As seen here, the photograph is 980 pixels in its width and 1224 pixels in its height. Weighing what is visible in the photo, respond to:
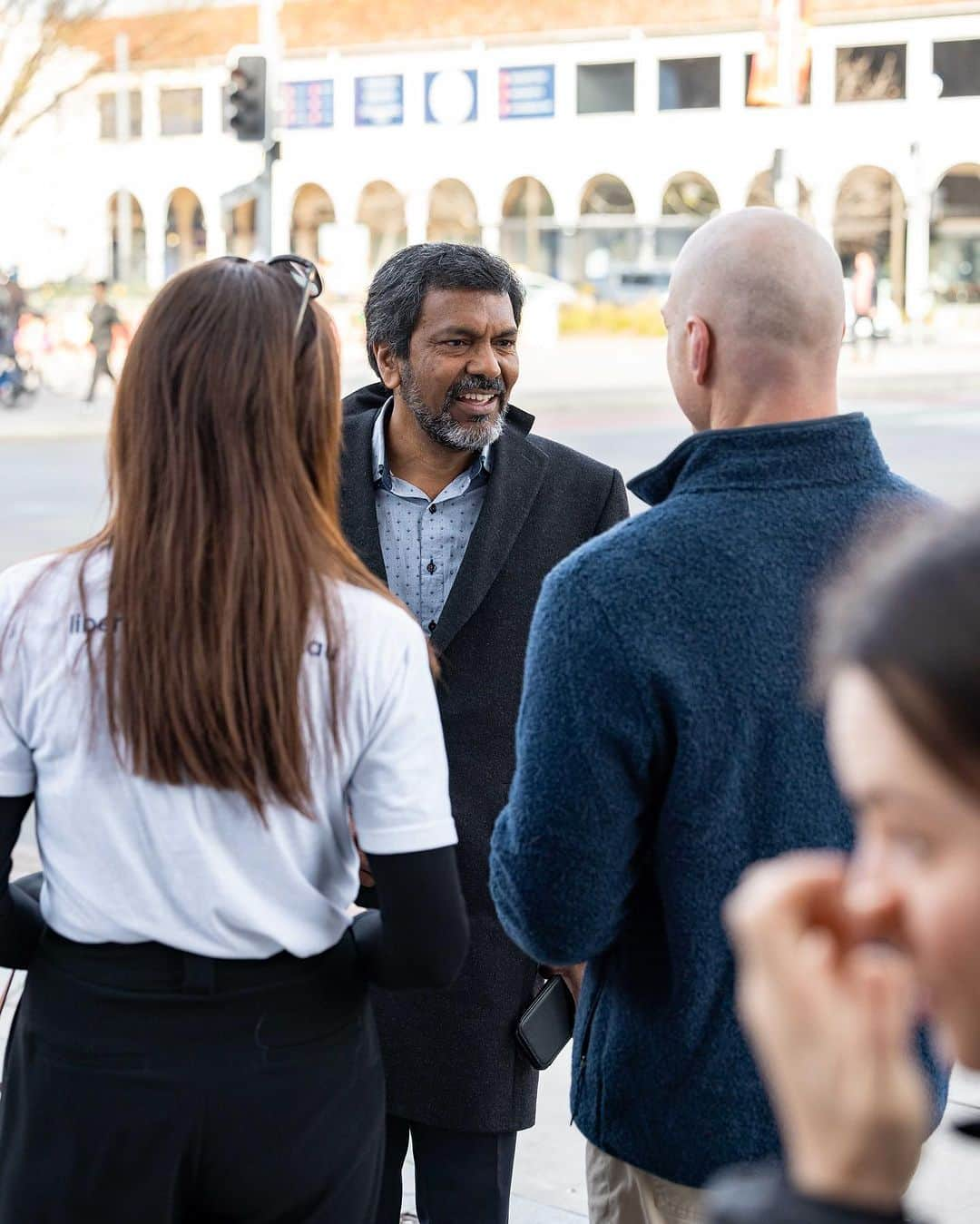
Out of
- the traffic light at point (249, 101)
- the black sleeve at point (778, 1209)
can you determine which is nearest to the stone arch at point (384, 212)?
the traffic light at point (249, 101)

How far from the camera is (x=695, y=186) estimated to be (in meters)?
58.6

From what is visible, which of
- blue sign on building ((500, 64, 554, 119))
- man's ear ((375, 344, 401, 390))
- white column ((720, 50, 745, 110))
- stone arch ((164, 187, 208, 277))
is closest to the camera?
man's ear ((375, 344, 401, 390))

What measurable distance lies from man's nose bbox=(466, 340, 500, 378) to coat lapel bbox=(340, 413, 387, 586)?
0.23 metres

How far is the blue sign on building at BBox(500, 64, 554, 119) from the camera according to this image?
5841 cm

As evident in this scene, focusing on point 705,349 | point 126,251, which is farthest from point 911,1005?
point 126,251

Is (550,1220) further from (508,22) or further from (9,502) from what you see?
(508,22)

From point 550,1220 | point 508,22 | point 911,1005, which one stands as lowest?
point 550,1220

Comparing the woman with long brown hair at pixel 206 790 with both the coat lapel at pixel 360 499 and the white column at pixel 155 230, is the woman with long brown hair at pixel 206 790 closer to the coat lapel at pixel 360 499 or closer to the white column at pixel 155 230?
the coat lapel at pixel 360 499

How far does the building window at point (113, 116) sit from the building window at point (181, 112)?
116 cm

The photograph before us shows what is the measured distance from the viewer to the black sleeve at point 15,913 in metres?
A: 2.02

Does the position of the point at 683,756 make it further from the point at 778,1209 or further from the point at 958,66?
the point at 958,66

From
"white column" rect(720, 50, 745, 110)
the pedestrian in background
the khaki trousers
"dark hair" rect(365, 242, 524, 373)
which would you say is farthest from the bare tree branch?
"white column" rect(720, 50, 745, 110)

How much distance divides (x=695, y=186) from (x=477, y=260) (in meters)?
57.3

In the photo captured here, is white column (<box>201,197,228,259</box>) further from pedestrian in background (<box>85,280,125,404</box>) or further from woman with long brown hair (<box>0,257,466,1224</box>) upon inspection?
woman with long brown hair (<box>0,257,466,1224</box>)
